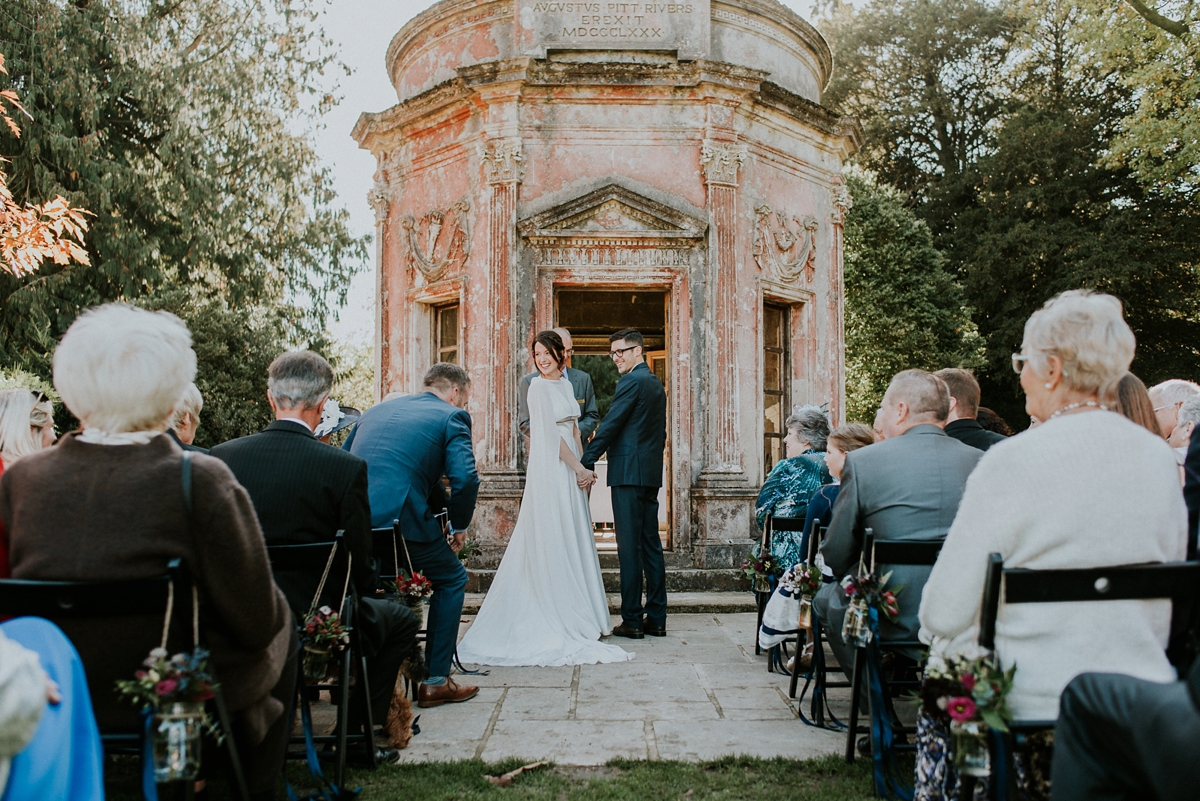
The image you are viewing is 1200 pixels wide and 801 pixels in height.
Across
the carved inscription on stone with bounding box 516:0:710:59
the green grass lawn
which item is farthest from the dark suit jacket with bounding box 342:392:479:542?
the carved inscription on stone with bounding box 516:0:710:59

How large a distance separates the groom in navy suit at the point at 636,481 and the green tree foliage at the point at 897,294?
17.0 meters

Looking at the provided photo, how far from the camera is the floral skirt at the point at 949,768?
8.21 feet

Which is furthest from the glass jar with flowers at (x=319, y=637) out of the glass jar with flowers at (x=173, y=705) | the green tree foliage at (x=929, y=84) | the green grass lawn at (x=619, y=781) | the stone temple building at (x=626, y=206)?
the green tree foliage at (x=929, y=84)

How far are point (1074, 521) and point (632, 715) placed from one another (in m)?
2.80

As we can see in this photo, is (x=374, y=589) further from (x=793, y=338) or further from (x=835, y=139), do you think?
(x=835, y=139)

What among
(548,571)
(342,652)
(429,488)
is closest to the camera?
(342,652)

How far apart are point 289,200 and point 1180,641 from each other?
19872mm

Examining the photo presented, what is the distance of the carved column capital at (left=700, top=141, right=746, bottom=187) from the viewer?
919 cm

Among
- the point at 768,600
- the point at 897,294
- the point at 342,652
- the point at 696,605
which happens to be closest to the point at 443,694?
the point at 342,652

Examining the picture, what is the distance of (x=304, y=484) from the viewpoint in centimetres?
364

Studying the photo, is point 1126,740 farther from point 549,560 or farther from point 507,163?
point 507,163

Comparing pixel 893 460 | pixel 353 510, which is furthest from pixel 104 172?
pixel 893 460

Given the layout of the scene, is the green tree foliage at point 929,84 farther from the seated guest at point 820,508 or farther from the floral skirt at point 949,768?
the floral skirt at point 949,768

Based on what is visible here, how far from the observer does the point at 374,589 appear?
4.00 metres
